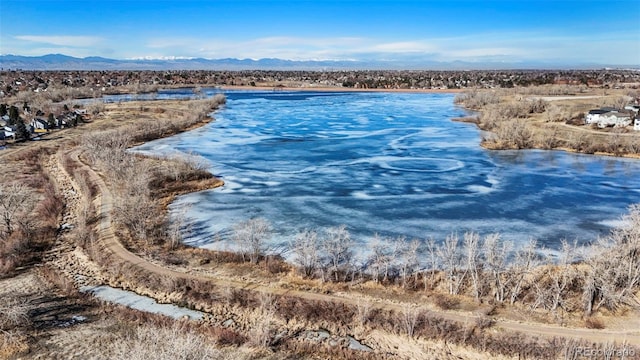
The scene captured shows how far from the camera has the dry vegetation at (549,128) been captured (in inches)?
1783

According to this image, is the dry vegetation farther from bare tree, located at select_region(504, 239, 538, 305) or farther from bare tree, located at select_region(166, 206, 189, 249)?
bare tree, located at select_region(166, 206, 189, 249)

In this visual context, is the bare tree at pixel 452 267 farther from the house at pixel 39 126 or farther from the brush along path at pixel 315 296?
the house at pixel 39 126

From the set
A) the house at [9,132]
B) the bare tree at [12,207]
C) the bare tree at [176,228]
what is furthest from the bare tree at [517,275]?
the house at [9,132]

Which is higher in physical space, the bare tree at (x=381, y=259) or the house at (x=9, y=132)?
the house at (x=9, y=132)

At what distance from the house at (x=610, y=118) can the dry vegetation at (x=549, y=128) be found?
1442 millimetres

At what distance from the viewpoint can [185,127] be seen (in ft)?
188

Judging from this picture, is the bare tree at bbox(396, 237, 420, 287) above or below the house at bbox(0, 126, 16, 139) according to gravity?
below

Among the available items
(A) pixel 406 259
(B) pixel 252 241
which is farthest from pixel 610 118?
(B) pixel 252 241

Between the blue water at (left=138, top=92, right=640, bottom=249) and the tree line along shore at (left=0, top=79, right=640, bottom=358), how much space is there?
2.29 metres

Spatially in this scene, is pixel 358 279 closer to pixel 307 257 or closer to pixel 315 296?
pixel 315 296

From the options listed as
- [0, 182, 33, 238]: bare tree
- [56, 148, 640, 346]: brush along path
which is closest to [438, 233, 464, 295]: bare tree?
[56, 148, 640, 346]: brush along path

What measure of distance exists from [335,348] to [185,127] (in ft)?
152

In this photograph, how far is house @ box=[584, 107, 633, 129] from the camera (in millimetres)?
53219

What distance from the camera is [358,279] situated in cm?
1962
